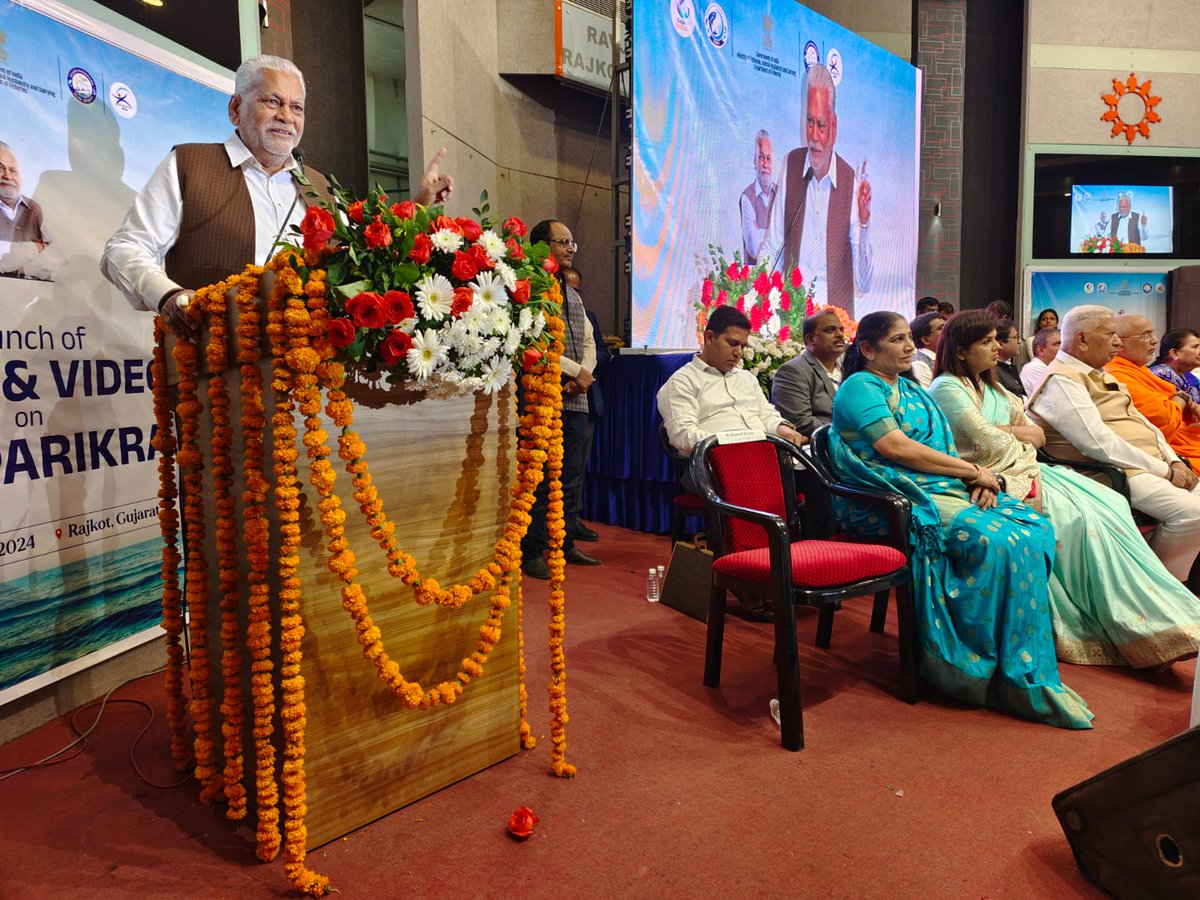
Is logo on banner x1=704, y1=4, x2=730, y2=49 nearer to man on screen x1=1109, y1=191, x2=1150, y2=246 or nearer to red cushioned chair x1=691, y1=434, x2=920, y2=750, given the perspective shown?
red cushioned chair x1=691, y1=434, x2=920, y2=750

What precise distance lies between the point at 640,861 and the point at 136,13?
298 cm

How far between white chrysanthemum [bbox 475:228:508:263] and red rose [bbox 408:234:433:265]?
0.50ft

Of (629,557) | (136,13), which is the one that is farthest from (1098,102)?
(136,13)

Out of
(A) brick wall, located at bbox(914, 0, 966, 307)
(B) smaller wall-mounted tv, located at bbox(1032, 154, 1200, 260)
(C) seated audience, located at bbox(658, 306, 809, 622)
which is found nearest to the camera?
(C) seated audience, located at bbox(658, 306, 809, 622)

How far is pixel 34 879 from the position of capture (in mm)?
1727

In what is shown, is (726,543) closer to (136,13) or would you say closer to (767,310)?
(136,13)

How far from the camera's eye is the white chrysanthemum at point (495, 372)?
189cm

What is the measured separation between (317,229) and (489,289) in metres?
0.37

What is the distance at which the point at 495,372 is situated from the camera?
1.91 meters

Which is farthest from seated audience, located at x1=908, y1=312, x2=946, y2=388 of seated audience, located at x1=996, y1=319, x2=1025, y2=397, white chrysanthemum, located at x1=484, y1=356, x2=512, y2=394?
white chrysanthemum, located at x1=484, y1=356, x2=512, y2=394

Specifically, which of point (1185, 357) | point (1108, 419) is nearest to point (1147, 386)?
point (1108, 419)

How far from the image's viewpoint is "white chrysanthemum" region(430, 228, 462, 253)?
176cm

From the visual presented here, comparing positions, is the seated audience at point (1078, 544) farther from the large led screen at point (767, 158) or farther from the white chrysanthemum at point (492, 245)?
the large led screen at point (767, 158)

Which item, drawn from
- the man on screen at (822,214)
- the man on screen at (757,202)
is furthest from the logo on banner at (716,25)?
the man on screen at (822,214)
